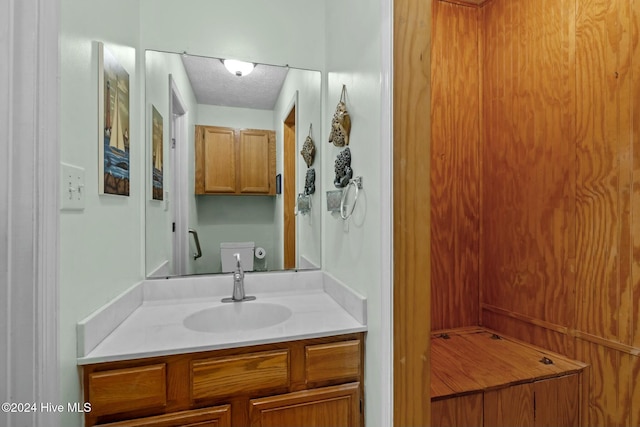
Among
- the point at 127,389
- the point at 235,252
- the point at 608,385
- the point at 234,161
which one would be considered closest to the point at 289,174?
the point at 234,161

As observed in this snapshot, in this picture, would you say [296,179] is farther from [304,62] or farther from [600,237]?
[600,237]

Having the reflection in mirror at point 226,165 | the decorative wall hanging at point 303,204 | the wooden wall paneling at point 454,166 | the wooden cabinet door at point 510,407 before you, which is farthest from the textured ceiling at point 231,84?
the wooden cabinet door at point 510,407

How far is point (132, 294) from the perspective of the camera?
1309mm

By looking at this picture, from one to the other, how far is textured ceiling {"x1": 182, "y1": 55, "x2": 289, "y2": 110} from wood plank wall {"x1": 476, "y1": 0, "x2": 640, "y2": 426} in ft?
4.27

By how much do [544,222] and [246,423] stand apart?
5.37 ft

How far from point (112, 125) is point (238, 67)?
2.41ft

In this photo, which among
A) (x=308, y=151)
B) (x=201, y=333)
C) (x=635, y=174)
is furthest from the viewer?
(x=308, y=151)

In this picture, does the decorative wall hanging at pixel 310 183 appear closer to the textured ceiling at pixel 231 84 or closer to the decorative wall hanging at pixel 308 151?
the decorative wall hanging at pixel 308 151

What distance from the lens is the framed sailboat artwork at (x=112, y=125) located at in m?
1.04

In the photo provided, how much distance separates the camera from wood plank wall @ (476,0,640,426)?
4.12 ft

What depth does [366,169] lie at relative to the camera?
116 cm

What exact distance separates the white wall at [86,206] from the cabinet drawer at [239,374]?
34cm

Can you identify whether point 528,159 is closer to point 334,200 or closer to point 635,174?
point 635,174

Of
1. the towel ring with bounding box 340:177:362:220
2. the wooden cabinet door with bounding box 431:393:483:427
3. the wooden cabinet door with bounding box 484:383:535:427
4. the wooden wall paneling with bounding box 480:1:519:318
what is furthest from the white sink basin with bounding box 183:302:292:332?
the wooden wall paneling with bounding box 480:1:519:318
